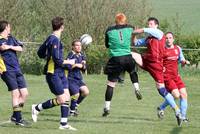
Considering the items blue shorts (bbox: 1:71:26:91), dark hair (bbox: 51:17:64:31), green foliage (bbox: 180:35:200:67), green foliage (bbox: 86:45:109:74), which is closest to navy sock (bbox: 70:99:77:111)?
blue shorts (bbox: 1:71:26:91)

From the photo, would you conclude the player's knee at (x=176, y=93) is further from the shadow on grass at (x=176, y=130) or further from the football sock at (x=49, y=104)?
the football sock at (x=49, y=104)

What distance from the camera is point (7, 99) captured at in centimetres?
1703

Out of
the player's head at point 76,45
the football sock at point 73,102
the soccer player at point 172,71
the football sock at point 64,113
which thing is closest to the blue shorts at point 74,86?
the football sock at point 73,102

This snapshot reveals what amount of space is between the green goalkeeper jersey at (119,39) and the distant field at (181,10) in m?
39.3

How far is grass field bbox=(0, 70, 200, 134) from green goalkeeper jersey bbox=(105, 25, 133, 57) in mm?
1451

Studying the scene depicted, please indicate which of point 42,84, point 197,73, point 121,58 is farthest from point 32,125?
point 197,73

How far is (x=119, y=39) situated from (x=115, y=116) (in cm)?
192

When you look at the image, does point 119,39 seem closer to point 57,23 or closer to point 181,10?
point 57,23

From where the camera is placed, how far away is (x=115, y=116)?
43.5 ft

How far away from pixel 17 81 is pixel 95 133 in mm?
1949

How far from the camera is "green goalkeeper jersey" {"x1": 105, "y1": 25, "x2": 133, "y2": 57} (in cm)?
1231

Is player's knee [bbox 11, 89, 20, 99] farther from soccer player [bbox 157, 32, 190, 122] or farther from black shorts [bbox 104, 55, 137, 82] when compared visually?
soccer player [bbox 157, 32, 190, 122]

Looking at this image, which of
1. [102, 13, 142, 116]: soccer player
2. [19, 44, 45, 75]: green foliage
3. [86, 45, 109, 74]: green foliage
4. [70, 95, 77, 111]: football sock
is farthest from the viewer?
[86, 45, 109, 74]: green foliage

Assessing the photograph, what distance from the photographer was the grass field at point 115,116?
35.6 ft
